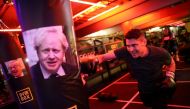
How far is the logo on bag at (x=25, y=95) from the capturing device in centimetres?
371

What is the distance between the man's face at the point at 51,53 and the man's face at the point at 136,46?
1.60 meters

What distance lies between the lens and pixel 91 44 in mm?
10219

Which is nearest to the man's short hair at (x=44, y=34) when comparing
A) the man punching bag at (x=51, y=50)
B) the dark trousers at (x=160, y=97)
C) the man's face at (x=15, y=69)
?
the man punching bag at (x=51, y=50)

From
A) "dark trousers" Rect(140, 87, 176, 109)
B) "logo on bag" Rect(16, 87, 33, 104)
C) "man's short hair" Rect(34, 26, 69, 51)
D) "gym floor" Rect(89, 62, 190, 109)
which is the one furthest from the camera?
"gym floor" Rect(89, 62, 190, 109)

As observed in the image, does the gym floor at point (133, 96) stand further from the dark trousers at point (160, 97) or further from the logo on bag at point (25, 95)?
the logo on bag at point (25, 95)

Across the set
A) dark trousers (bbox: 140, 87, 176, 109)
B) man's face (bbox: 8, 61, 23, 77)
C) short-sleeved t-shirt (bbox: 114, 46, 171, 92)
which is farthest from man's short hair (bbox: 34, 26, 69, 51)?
man's face (bbox: 8, 61, 23, 77)

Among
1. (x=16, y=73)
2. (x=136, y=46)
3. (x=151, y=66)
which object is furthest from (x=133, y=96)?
(x=16, y=73)

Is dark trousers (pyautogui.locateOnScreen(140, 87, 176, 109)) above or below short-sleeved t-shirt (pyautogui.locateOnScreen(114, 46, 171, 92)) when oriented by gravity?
below

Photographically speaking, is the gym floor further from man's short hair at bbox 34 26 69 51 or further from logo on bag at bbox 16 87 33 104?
man's short hair at bbox 34 26 69 51

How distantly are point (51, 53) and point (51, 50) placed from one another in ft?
0.09

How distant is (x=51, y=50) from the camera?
165cm

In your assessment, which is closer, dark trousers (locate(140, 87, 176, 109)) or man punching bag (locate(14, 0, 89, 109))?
man punching bag (locate(14, 0, 89, 109))

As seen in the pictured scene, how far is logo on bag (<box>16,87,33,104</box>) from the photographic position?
371cm

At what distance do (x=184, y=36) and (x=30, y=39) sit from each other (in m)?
15.9
